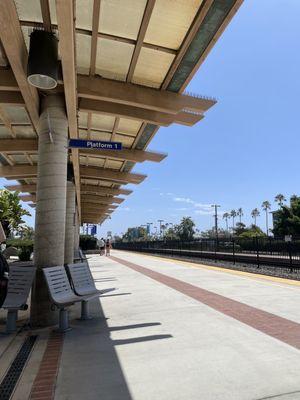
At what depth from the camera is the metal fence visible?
15516mm

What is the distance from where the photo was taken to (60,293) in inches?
251

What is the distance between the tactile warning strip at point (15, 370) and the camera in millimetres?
3850

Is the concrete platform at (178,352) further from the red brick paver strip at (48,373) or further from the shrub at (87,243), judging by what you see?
the shrub at (87,243)

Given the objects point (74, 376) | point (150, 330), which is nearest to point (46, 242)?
point (150, 330)

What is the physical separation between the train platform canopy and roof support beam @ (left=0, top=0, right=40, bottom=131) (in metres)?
0.01

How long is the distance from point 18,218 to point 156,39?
38.5m

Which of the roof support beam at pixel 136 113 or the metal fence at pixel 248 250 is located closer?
the roof support beam at pixel 136 113

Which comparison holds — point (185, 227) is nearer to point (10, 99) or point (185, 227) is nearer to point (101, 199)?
point (101, 199)

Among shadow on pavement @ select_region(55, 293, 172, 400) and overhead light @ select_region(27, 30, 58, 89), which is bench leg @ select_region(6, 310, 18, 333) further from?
overhead light @ select_region(27, 30, 58, 89)

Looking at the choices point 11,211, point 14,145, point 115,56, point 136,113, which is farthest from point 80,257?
point 11,211

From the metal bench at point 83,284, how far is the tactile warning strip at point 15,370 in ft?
3.89

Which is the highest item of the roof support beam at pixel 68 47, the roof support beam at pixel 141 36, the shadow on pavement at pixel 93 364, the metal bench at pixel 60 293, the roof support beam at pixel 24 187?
the roof support beam at pixel 141 36

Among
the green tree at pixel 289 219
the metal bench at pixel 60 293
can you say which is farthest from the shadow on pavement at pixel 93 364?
the green tree at pixel 289 219

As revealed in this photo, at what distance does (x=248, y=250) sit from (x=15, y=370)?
16327 millimetres
